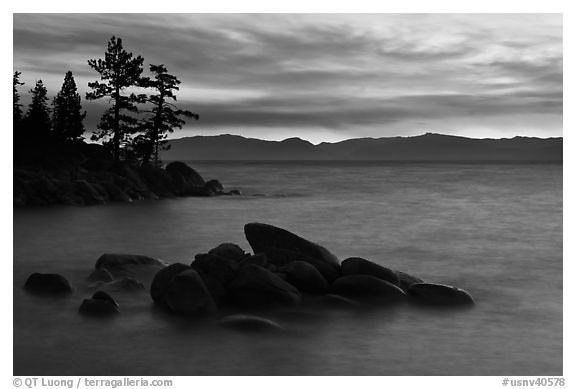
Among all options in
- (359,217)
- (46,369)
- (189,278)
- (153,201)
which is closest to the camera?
(46,369)

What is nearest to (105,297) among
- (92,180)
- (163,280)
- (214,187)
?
(163,280)

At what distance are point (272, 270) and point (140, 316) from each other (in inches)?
128

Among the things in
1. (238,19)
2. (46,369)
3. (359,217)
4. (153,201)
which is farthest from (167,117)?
(46,369)

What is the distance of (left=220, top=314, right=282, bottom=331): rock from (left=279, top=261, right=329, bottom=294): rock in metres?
2.40

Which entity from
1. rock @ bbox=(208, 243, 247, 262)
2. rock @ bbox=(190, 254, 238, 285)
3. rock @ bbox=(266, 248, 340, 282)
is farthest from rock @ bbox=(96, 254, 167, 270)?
rock @ bbox=(266, 248, 340, 282)

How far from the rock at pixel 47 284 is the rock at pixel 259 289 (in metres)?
4.11

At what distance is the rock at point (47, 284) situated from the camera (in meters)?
15.4

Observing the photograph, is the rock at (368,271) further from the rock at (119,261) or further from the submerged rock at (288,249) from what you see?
the rock at (119,261)

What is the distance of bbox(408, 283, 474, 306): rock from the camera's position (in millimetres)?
14875

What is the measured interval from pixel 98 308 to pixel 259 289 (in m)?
3.31

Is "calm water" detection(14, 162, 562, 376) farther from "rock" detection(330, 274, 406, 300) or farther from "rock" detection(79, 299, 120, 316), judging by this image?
"rock" detection(330, 274, 406, 300)

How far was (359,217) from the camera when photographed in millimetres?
37125

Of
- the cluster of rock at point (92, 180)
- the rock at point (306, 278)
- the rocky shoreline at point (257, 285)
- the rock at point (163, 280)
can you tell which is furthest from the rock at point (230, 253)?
the cluster of rock at point (92, 180)
